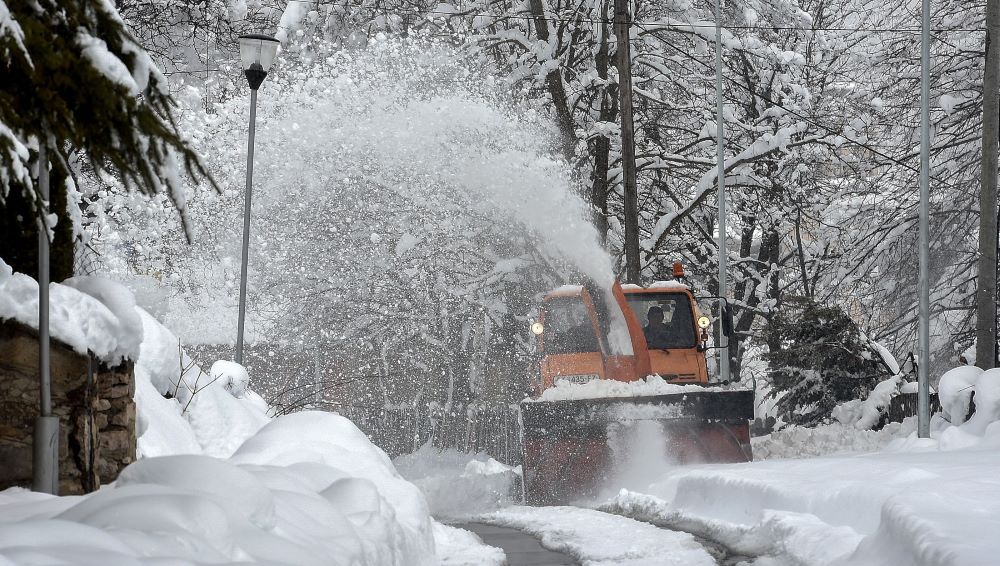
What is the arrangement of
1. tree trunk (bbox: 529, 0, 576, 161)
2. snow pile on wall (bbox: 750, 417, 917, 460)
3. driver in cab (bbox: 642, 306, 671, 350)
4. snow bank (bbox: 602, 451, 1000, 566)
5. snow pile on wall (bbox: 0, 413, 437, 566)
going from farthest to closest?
1. tree trunk (bbox: 529, 0, 576, 161)
2. snow pile on wall (bbox: 750, 417, 917, 460)
3. driver in cab (bbox: 642, 306, 671, 350)
4. snow bank (bbox: 602, 451, 1000, 566)
5. snow pile on wall (bbox: 0, 413, 437, 566)

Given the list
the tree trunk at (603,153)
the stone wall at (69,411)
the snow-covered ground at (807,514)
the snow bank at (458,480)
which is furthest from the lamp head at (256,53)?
the tree trunk at (603,153)

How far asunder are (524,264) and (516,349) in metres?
2.06

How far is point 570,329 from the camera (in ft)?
50.6

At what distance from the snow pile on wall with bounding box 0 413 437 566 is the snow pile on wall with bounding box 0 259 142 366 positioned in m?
0.96

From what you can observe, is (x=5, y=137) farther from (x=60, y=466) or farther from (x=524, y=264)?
(x=524, y=264)

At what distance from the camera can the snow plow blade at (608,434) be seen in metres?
13.2

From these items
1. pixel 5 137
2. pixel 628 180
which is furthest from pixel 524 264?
pixel 5 137

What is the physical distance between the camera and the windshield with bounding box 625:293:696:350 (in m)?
16.3

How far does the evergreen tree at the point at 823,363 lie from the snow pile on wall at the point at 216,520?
53.8 ft

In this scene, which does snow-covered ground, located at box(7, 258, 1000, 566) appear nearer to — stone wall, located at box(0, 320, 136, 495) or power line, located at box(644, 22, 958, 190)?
stone wall, located at box(0, 320, 136, 495)

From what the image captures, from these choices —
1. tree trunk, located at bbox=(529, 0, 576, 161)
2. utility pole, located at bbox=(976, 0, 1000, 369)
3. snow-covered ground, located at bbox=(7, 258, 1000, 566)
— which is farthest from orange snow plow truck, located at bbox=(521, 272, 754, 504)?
tree trunk, located at bbox=(529, 0, 576, 161)

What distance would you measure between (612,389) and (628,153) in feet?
28.0

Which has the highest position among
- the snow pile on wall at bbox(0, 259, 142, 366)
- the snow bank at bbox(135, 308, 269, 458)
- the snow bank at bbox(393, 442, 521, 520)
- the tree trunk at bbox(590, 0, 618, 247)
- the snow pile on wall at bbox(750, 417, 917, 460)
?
the tree trunk at bbox(590, 0, 618, 247)

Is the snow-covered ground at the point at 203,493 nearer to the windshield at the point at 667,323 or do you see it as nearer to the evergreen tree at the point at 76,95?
the evergreen tree at the point at 76,95
